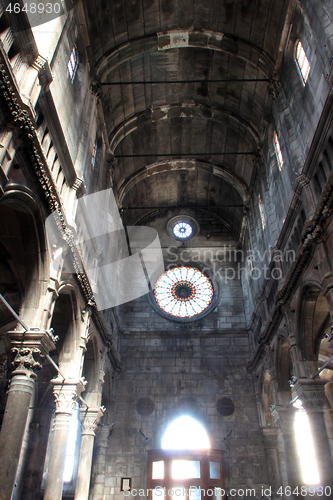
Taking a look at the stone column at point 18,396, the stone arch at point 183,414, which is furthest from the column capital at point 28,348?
the stone arch at point 183,414

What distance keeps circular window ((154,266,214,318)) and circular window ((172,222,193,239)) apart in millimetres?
1899

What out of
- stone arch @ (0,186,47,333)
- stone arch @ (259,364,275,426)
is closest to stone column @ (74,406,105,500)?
stone arch @ (0,186,47,333)

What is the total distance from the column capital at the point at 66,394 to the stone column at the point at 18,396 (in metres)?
2.34

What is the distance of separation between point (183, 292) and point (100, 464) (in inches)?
346

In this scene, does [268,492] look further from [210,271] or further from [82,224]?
[82,224]

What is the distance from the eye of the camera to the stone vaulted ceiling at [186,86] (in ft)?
43.4

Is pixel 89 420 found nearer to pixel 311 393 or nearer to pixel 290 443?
pixel 290 443

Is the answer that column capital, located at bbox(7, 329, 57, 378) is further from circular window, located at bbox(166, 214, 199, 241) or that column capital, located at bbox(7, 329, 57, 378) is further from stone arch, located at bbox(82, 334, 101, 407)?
circular window, located at bbox(166, 214, 199, 241)

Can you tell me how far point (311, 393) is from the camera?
390 inches

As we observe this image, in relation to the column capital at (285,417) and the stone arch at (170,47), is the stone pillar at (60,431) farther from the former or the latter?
the stone arch at (170,47)

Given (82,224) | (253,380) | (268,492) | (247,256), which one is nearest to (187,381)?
(253,380)

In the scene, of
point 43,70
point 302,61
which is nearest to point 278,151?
point 302,61

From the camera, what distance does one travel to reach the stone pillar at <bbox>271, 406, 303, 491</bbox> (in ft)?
37.9

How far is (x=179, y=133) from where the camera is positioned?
18188 mm
